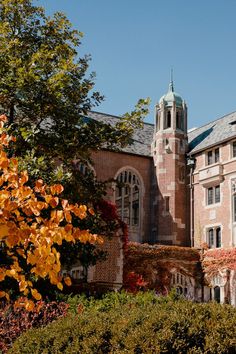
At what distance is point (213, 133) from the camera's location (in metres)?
29.3

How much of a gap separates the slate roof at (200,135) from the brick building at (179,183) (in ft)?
0.18

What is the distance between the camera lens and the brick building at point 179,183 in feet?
86.9

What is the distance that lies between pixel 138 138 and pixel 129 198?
14.0 ft

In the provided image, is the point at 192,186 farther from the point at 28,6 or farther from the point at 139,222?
the point at 28,6

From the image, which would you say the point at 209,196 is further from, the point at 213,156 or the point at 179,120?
the point at 179,120

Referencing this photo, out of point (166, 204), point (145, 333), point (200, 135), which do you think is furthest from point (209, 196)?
point (145, 333)

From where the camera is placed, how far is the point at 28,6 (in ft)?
51.3

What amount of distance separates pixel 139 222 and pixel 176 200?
→ 8.21 feet

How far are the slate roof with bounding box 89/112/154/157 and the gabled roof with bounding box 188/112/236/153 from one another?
2.60 meters

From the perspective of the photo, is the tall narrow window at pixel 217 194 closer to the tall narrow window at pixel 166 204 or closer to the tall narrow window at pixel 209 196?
the tall narrow window at pixel 209 196

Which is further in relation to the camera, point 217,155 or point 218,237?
point 217,155

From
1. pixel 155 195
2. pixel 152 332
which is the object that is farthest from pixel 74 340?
pixel 155 195

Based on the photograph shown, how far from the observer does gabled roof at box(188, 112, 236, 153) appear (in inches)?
1085

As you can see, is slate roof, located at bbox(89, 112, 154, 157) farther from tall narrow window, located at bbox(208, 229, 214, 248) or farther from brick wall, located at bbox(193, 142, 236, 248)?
tall narrow window, located at bbox(208, 229, 214, 248)
